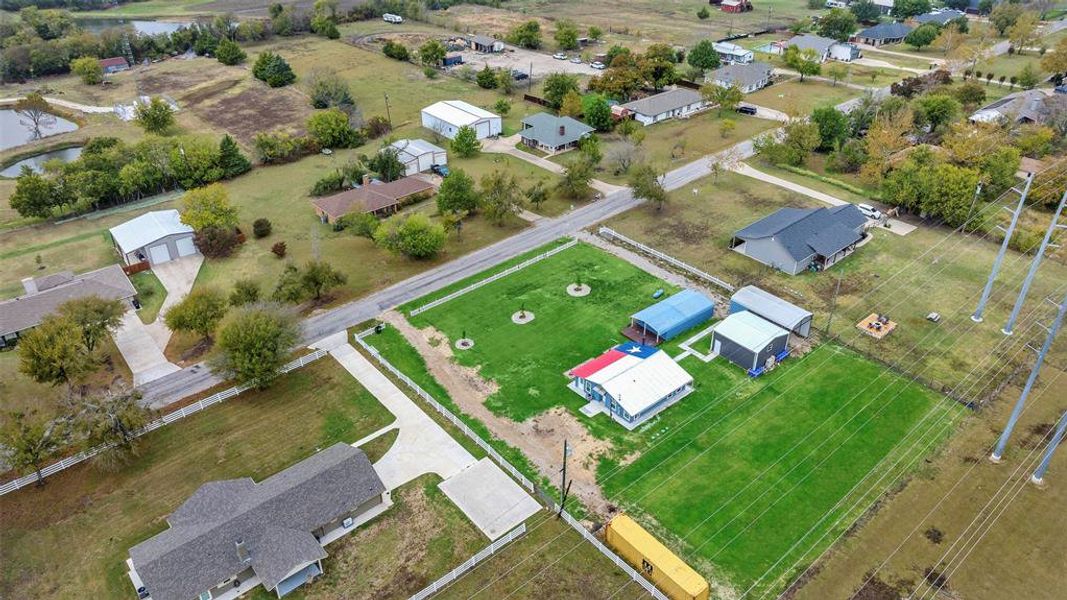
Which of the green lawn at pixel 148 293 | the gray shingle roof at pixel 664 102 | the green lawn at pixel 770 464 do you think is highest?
the gray shingle roof at pixel 664 102

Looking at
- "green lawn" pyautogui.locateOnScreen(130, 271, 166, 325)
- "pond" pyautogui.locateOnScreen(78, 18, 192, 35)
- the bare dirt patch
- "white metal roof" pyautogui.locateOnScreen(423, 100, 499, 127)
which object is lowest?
"green lawn" pyautogui.locateOnScreen(130, 271, 166, 325)

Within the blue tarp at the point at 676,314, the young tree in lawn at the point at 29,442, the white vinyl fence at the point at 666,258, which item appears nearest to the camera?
the young tree in lawn at the point at 29,442

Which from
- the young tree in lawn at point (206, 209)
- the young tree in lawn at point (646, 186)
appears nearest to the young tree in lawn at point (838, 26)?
the young tree in lawn at point (646, 186)

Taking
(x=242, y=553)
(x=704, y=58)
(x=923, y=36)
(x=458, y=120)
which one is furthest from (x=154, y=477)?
(x=923, y=36)

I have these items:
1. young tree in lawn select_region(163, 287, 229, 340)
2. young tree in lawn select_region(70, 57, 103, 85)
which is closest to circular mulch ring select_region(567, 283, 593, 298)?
young tree in lawn select_region(163, 287, 229, 340)

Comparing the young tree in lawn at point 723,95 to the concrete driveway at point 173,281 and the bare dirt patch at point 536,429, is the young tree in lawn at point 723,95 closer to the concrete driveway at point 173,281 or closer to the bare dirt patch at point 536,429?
the bare dirt patch at point 536,429

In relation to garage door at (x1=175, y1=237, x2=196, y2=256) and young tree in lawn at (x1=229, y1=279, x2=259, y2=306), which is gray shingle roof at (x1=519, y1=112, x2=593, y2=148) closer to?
garage door at (x1=175, y1=237, x2=196, y2=256)

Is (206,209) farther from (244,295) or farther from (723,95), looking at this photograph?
(723,95)
